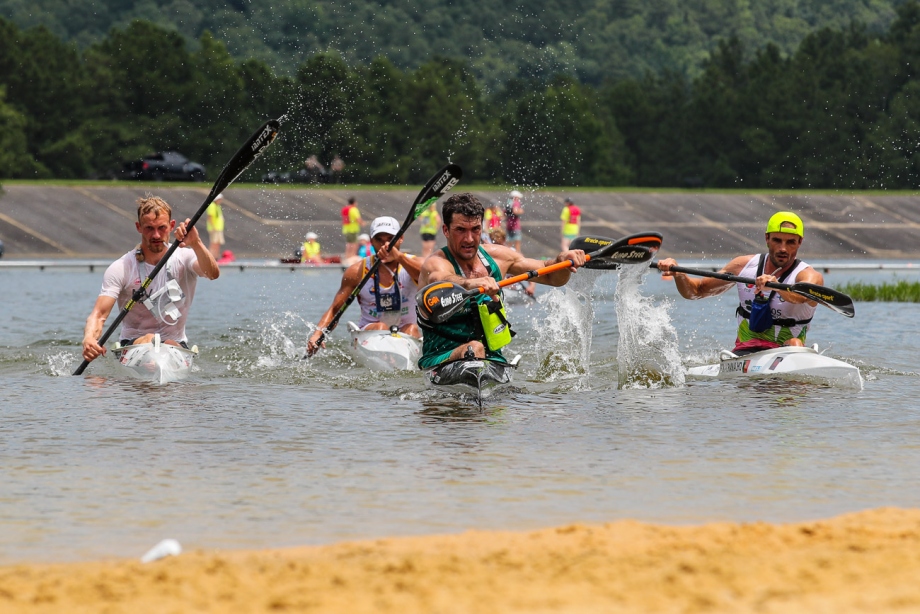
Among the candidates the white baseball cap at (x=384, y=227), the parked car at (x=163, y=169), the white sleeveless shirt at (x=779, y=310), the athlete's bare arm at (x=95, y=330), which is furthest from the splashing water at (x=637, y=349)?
the parked car at (x=163, y=169)

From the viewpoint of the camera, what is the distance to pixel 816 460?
7625 millimetres

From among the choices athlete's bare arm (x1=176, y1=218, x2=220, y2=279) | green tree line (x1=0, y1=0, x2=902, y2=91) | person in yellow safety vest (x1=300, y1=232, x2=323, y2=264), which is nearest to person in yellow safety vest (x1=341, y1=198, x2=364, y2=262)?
person in yellow safety vest (x1=300, y1=232, x2=323, y2=264)

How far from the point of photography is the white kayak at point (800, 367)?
35.2 feet

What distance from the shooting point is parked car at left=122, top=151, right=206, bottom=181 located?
169 ft

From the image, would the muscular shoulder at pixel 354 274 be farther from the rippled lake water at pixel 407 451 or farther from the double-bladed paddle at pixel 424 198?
the rippled lake water at pixel 407 451

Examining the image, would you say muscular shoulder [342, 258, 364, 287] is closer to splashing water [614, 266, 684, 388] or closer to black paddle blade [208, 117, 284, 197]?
black paddle blade [208, 117, 284, 197]

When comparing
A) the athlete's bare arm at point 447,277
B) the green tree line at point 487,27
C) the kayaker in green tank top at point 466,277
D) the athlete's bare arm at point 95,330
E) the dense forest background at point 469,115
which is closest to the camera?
the athlete's bare arm at point 447,277

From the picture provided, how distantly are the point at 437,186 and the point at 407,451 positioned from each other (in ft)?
14.8

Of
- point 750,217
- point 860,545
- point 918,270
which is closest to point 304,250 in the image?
point 918,270

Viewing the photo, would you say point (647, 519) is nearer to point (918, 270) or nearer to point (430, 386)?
point (430, 386)

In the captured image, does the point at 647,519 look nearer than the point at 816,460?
Yes

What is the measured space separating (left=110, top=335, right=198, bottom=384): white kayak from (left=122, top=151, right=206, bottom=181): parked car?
1652 inches

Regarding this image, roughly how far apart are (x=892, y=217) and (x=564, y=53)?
242 feet

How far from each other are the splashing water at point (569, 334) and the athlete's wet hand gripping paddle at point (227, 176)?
3.06 m
